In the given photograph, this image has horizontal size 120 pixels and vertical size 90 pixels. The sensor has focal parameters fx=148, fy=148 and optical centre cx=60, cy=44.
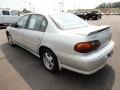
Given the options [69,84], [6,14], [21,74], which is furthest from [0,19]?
[69,84]

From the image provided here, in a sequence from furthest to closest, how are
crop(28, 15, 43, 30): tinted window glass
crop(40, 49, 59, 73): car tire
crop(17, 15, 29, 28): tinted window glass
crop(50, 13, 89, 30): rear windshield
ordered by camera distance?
crop(17, 15, 29, 28): tinted window glass, crop(28, 15, 43, 30): tinted window glass, crop(50, 13, 89, 30): rear windshield, crop(40, 49, 59, 73): car tire

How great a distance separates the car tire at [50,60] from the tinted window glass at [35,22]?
79cm

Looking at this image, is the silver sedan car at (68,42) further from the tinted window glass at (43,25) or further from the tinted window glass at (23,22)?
the tinted window glass at (23,22)

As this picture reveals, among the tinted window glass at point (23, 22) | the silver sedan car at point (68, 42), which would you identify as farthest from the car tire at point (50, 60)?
the tinted window glass at point (23, 22)

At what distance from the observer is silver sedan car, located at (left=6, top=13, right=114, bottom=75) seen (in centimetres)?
302

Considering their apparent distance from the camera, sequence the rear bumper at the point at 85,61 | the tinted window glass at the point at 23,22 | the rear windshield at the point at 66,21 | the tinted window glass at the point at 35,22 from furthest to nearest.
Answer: the tinted window glass at the point at 23,22 → the tinted window glass at the point at 35,22 → the rear windshield at the point at 66,21 → the rear bumper at the point at 85,61

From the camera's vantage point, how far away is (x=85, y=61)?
294 cm

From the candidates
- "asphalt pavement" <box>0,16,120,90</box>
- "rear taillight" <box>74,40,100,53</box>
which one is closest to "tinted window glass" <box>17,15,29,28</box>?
"asphalt pavement" <box>0,16,120,90</box>

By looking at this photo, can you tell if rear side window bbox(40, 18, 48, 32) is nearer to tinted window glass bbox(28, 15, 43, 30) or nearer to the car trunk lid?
tinted window glass bbox(28, 15, 43, 30)

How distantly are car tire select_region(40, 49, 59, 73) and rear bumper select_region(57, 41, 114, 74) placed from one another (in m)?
0.31

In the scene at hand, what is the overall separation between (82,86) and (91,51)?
2.68ft

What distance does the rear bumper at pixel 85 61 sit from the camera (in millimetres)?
2967

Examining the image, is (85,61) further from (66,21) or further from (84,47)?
(66,21)

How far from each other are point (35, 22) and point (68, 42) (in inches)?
68.4
